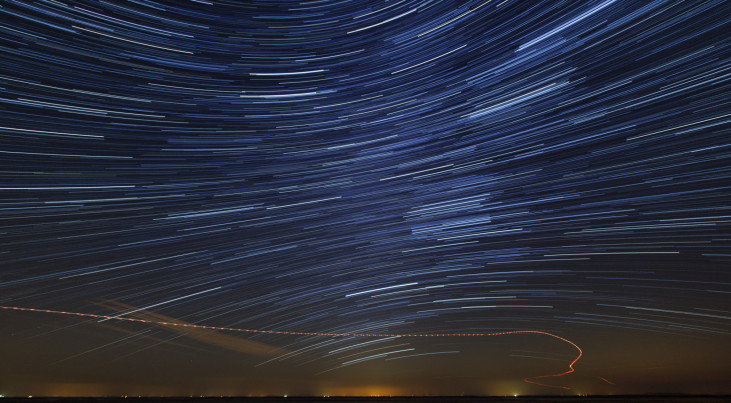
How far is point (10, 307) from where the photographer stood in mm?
12977

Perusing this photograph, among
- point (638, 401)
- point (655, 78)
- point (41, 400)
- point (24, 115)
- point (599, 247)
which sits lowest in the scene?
point (41, 400)

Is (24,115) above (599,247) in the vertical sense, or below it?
above

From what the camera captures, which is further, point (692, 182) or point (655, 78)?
point (692, 182)

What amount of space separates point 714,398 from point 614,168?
Answer: 16585 mm

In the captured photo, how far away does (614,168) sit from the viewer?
35.7ft

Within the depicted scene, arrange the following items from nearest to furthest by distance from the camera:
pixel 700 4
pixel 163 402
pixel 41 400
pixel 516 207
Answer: pixel 700 4, pixel 516 207, pixel 41 400, pixel 163 402

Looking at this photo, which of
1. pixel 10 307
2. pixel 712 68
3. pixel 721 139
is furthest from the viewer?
pixel 10 307

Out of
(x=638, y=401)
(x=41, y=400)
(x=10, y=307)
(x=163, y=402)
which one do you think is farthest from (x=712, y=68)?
(x=41, y=400)

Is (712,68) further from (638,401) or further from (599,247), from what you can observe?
(638,401)

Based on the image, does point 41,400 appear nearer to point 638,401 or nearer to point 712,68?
point 712,68

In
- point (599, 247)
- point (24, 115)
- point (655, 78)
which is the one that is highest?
point (655, 78)

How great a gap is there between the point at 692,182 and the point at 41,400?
79.9 ft

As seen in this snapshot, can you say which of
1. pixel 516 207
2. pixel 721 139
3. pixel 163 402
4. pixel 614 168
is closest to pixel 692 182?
pixel 721 139

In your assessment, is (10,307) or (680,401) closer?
(10,307)
